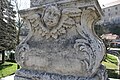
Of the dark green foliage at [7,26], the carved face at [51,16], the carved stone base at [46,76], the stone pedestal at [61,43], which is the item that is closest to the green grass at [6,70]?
the dark green foliage at [7,26]

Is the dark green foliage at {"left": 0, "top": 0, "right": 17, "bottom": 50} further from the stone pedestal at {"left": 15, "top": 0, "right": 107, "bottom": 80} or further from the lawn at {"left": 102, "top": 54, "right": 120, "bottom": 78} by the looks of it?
the stone pedestal at {"left": 15, "top": 0, "right": 107, "bottom": 80}

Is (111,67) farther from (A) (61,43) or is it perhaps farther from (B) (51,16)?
(B) (51,16)

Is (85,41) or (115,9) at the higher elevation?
(115,9)

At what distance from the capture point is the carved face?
2.91 meters

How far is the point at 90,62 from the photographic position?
2680mm

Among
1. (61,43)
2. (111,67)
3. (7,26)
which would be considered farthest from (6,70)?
(61,43)

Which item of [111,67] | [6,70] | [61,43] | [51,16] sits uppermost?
[51,16]

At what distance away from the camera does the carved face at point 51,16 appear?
2912mm

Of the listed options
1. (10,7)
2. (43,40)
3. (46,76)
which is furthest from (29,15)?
(10,7)

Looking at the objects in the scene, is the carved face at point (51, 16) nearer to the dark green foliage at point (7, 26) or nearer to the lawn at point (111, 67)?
the lawn at point (111, 67)

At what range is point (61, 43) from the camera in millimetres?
2951

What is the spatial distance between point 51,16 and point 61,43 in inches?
17.3

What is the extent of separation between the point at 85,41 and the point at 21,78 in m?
1.27

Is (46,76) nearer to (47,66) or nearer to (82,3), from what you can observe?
(47,66)
